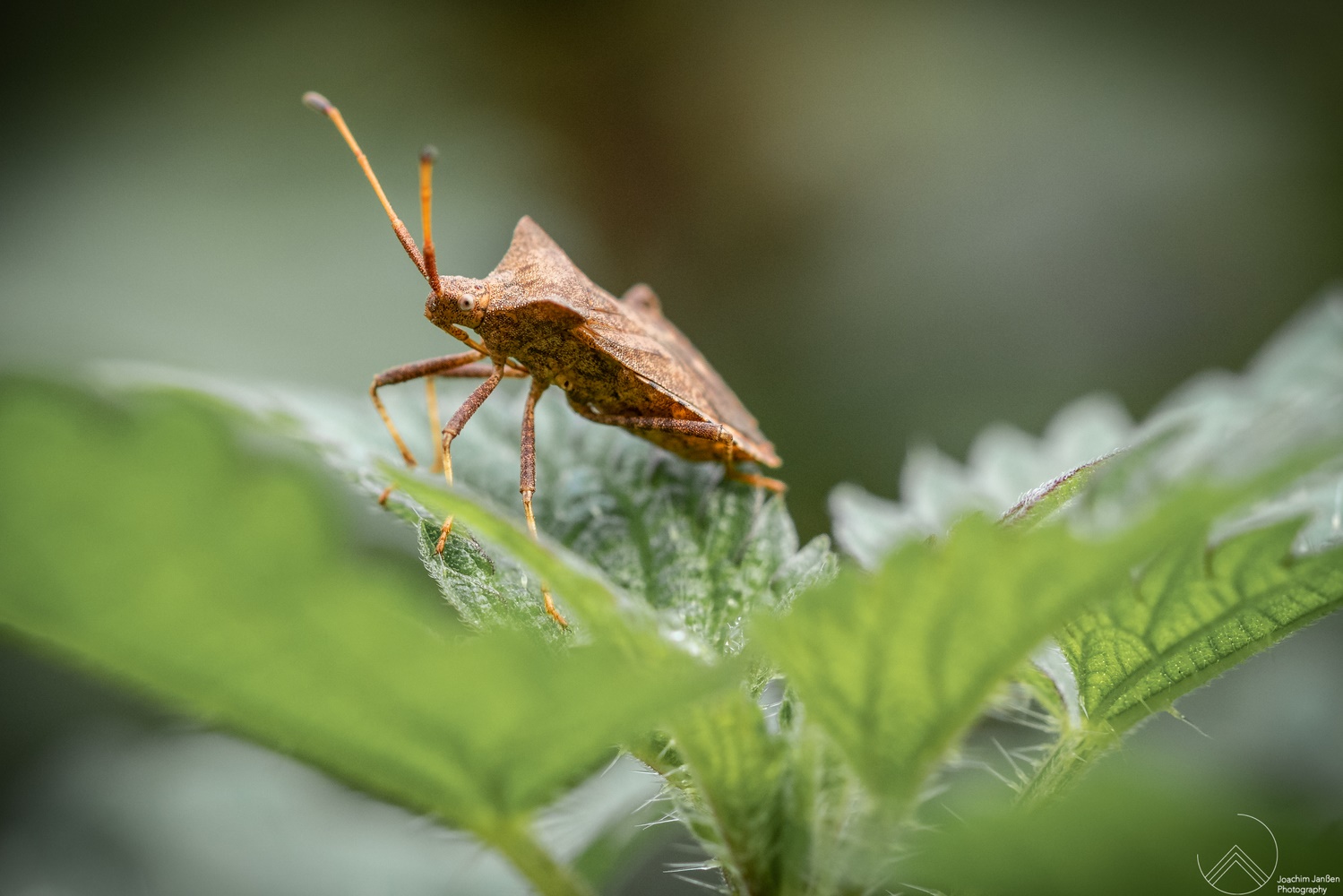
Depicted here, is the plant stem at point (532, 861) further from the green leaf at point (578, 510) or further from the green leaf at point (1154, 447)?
the green leaf at point (1154, 447)

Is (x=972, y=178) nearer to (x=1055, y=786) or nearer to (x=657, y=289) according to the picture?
(x=657, y=289)

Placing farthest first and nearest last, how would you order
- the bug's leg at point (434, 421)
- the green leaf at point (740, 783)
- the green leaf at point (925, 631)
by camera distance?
the bug's leg at point (434, 421)
the green leaf at point (740, 783)
the green leaf at point (925, 631)

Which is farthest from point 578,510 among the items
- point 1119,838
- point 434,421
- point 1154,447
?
point 1119,838

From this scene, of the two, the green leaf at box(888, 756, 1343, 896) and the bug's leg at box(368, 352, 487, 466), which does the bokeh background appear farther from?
the green leaf at box(888, 756, 1343, 896)

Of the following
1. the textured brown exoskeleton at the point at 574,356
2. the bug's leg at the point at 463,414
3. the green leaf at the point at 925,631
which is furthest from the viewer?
the textured brown exoskeleton at the point at 574,356

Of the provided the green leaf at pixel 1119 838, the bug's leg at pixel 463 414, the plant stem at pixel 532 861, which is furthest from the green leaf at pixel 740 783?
the bug's leg at pixel 463 414

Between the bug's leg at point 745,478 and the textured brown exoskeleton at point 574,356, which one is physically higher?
the textured brown exoskeleton at point 574,356

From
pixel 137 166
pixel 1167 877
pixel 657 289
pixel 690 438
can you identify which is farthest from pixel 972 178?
pixel 1167 877

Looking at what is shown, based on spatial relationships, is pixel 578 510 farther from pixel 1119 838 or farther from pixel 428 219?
pixel 1119 838
